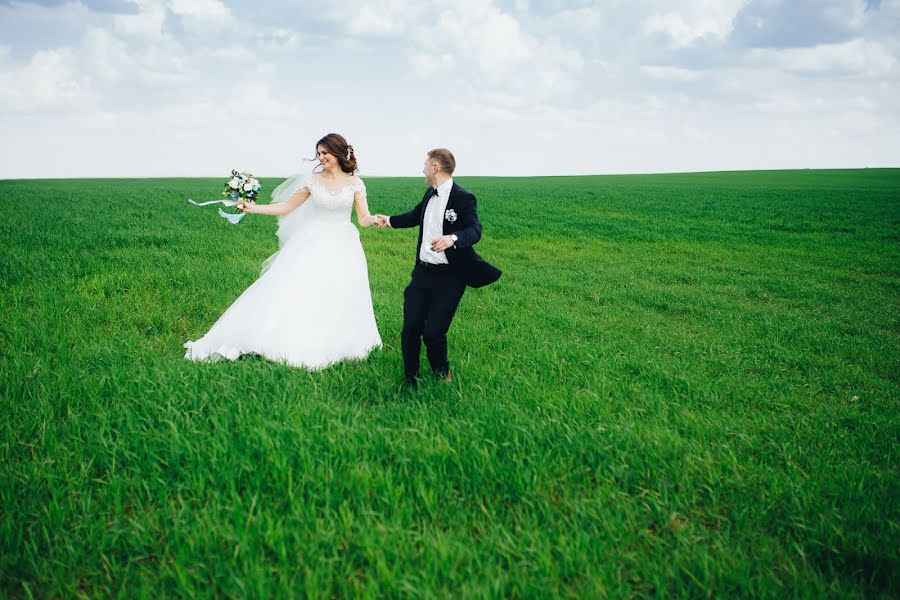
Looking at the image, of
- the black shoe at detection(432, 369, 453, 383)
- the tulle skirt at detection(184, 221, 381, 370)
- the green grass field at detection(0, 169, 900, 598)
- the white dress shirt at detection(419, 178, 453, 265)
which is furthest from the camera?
the tulle skirt at detection(184, 221, 381, 370)

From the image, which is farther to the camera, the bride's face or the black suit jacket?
the bride's face

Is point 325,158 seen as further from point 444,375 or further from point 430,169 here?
point 444,375

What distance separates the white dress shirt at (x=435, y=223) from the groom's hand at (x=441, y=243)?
0.35 m

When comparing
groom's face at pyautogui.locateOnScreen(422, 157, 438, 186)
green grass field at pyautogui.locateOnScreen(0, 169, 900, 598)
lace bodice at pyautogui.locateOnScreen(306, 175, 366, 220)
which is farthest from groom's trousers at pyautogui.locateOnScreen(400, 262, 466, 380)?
Result: lace bodice at pyautogui.locateOnScreen(306, 175, 366, 220)

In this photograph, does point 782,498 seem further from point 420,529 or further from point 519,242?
point 519,242

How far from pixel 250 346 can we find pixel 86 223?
513 inches

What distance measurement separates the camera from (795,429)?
4.73 metres

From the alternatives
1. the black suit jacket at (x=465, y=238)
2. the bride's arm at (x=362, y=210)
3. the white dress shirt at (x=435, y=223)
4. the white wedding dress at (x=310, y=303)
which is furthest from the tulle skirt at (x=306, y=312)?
the black suit jacket at (x=465, y=238)

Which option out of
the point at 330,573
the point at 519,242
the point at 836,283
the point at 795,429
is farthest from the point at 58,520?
the point at 519,242

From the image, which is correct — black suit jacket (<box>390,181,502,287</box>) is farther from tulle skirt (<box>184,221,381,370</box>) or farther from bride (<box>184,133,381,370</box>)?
tulle skirt (<box>184,221,381,370</box>)

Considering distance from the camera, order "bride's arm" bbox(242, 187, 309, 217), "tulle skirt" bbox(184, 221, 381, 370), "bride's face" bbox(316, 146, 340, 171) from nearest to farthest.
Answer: "tulle skirt" bbox(184, 221, 381, 370) < "bride's face" bbox(316, 146, 340, 171) < "bride's arm" bbox(242, 187, 309, 217)

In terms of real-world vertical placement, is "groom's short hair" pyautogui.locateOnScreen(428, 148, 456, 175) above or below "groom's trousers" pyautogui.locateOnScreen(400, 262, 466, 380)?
above

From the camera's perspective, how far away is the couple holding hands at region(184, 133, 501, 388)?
17.1 feet

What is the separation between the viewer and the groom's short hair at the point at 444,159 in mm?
5129
